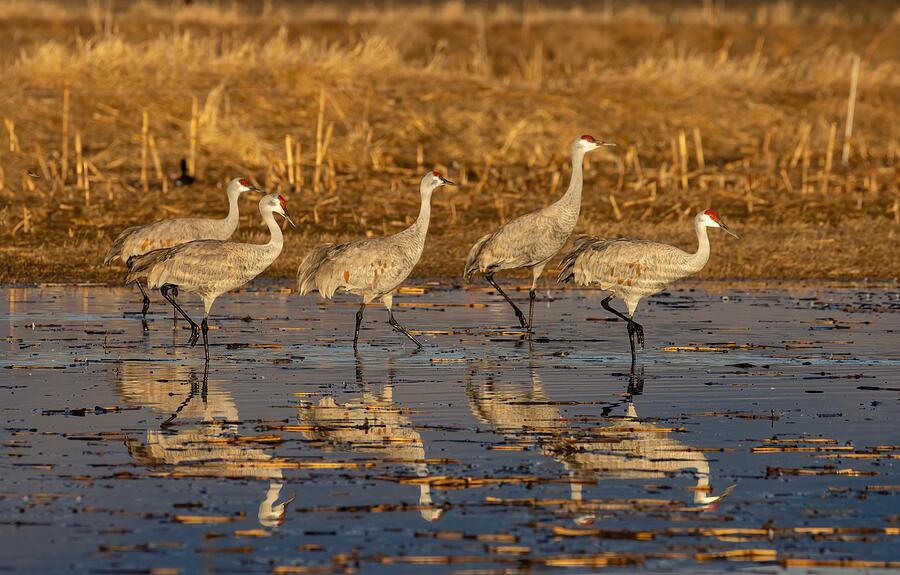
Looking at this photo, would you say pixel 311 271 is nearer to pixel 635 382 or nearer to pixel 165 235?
pixel 165 235

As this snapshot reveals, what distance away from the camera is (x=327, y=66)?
31.7 meters

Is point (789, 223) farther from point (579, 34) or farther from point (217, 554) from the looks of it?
point (579, 34)

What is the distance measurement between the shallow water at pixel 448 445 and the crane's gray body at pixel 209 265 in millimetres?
545

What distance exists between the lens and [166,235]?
16.9 m

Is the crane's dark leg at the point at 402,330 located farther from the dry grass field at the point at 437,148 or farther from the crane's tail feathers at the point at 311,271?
the dry grass field at the point at 437,148

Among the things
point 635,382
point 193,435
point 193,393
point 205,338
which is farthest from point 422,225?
point 193,435

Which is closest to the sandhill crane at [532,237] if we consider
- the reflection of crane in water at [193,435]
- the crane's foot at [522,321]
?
the crane's foot at [522,321]

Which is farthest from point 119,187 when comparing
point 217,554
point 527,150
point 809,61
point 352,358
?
point 809,61

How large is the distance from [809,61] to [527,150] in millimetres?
13582

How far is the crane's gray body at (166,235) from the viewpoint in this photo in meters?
16.9

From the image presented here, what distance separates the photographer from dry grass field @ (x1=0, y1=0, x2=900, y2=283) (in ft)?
73.3

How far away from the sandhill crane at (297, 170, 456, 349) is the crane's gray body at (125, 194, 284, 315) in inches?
23.6

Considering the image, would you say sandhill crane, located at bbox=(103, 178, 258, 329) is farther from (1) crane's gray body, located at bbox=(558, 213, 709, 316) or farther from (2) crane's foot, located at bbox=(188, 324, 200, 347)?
(1) crane's gray body, located at bbox=(558, 213, 709, 316)

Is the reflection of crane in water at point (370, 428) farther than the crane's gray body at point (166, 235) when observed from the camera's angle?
No
